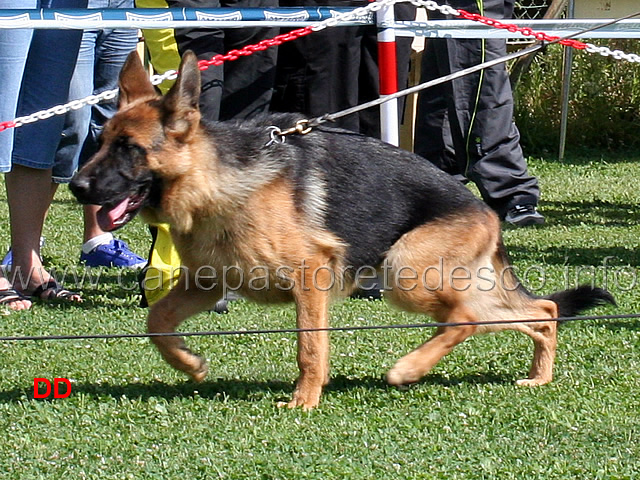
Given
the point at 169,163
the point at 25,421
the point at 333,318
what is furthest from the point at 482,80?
the point at 25,421

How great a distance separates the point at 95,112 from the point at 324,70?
1469mm

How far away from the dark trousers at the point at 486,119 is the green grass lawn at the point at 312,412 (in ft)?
6.23

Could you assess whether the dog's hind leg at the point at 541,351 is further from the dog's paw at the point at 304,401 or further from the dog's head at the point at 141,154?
the dog's head at the point at 141,154

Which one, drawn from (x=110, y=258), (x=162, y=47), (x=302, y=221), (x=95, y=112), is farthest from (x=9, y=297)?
(x=302, y=221)

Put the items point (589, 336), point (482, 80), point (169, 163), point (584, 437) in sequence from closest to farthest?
point (584, 437)
point (169, 163)
point (589, 336)
point (482, 80)

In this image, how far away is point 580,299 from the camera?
14.1ft

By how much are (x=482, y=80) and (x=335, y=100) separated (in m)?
1.75

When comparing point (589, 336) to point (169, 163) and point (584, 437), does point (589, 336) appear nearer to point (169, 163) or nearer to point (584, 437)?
point (584, 437)

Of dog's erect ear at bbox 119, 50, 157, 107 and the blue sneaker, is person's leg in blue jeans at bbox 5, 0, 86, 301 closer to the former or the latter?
the blue sneaker

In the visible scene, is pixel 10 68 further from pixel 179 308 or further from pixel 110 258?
pixel 179 308

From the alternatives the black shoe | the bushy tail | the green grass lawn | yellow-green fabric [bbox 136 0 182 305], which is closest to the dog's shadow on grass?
the green grass lawn

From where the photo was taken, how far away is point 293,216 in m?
3.72

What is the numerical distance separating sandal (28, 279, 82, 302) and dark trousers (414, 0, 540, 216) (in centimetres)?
313

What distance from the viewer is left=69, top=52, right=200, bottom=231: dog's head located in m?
3.50
